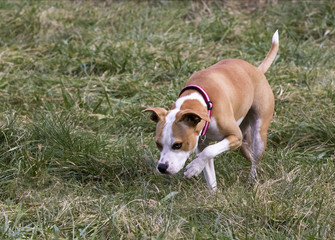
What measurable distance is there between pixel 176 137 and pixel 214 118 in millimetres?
437

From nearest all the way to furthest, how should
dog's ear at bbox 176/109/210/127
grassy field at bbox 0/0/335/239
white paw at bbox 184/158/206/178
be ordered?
1. grassy field at bbox 0/0/335/239
2. dog's ear at bbox 176/109/210/127
3. white paw at bbox 184/158/206/178

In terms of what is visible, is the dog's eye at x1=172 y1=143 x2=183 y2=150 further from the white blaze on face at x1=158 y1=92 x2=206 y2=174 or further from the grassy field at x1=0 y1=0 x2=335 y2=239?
the grassy field at x1=0 y1=0 x2=335 y2=239

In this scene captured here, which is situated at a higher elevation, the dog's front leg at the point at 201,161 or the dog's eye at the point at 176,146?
the dog's eye at the point at 176,146

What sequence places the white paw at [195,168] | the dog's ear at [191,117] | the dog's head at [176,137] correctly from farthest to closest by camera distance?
the white paw at [195,168] → the dog's head at [176,137] → the dog's ear at [191,117]

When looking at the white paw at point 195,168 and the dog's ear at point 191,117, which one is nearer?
the dog's ear at point 191,117

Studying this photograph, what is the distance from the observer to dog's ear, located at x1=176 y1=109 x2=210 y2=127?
421cm

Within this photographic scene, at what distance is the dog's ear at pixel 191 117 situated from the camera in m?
4.21

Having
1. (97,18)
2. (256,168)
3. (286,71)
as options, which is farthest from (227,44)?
(256,168)

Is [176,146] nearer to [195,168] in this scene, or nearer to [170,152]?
[170,152]

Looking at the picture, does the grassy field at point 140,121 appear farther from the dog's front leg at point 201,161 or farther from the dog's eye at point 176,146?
the dog's eye at point 176,146

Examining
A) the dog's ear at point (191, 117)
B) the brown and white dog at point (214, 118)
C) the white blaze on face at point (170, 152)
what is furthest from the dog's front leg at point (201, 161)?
the dog's ear at point (191, 117)

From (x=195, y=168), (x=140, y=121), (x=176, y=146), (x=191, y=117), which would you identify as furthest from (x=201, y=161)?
(x=140, y=121)

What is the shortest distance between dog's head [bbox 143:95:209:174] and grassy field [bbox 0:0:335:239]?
0.22 metres

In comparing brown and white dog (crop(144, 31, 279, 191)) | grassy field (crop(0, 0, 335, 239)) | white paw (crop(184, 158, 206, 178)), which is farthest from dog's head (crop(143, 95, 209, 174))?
grassy field (crop(0, 0, 335, 239))
